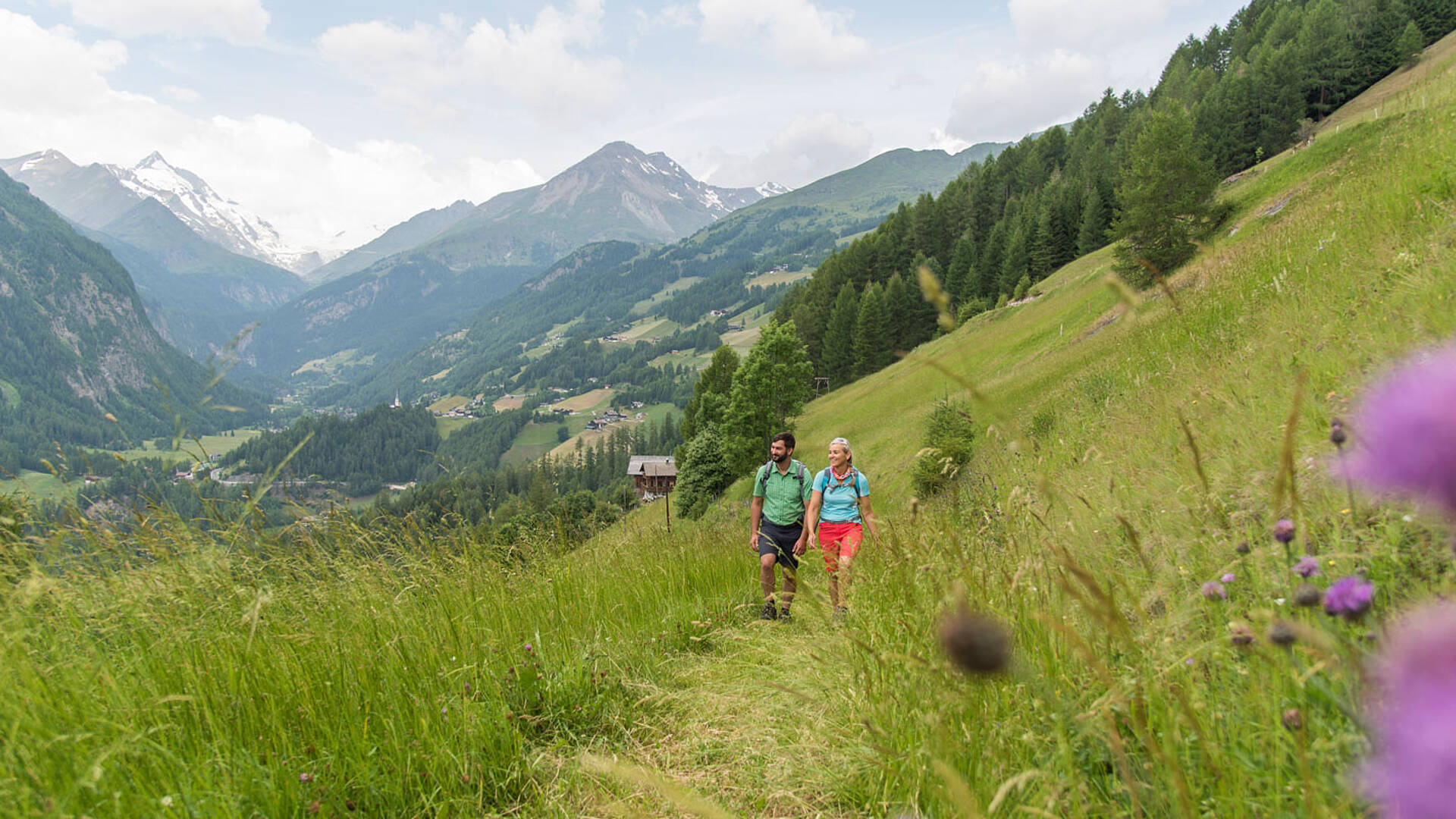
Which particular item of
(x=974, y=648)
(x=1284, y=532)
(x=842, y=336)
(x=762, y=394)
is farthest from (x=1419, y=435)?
(x=842, y=336)

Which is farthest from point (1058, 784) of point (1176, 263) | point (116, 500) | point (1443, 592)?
point (1176, 263)

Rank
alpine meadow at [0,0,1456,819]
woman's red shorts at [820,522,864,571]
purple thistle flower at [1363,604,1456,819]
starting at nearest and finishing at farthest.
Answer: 1. purple thistle flower at [1363,604,1456,819]
2. alpine meadow at [0,0,1456,819]
3. woman's red shorts at [820,522,864,571]

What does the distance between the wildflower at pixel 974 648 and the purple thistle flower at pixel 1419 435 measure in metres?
0.78

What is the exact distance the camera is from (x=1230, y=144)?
61375 mm

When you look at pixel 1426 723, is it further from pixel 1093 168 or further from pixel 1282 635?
pixel 1093 168

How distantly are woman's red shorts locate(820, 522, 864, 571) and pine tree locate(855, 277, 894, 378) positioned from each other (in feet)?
219

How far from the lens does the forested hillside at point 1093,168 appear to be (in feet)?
198

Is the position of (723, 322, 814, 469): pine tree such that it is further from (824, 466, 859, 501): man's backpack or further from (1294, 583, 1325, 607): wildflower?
(1294, 583, 1325, 607): wildflower

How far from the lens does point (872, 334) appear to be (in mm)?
75250

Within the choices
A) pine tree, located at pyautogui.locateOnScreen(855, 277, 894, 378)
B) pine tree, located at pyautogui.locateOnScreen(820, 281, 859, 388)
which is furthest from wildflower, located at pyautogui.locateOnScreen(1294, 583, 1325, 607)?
pine tree, located at pyautogui.locateOnScreen(820, 281, 859, 388)

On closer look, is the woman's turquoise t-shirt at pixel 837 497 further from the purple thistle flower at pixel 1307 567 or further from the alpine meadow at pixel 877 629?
the purple thistle flower at pixel 1307 567

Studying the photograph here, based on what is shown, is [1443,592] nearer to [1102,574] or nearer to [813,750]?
[1102,574]

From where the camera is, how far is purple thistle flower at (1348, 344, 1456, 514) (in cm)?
43

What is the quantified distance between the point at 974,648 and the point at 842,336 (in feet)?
265
